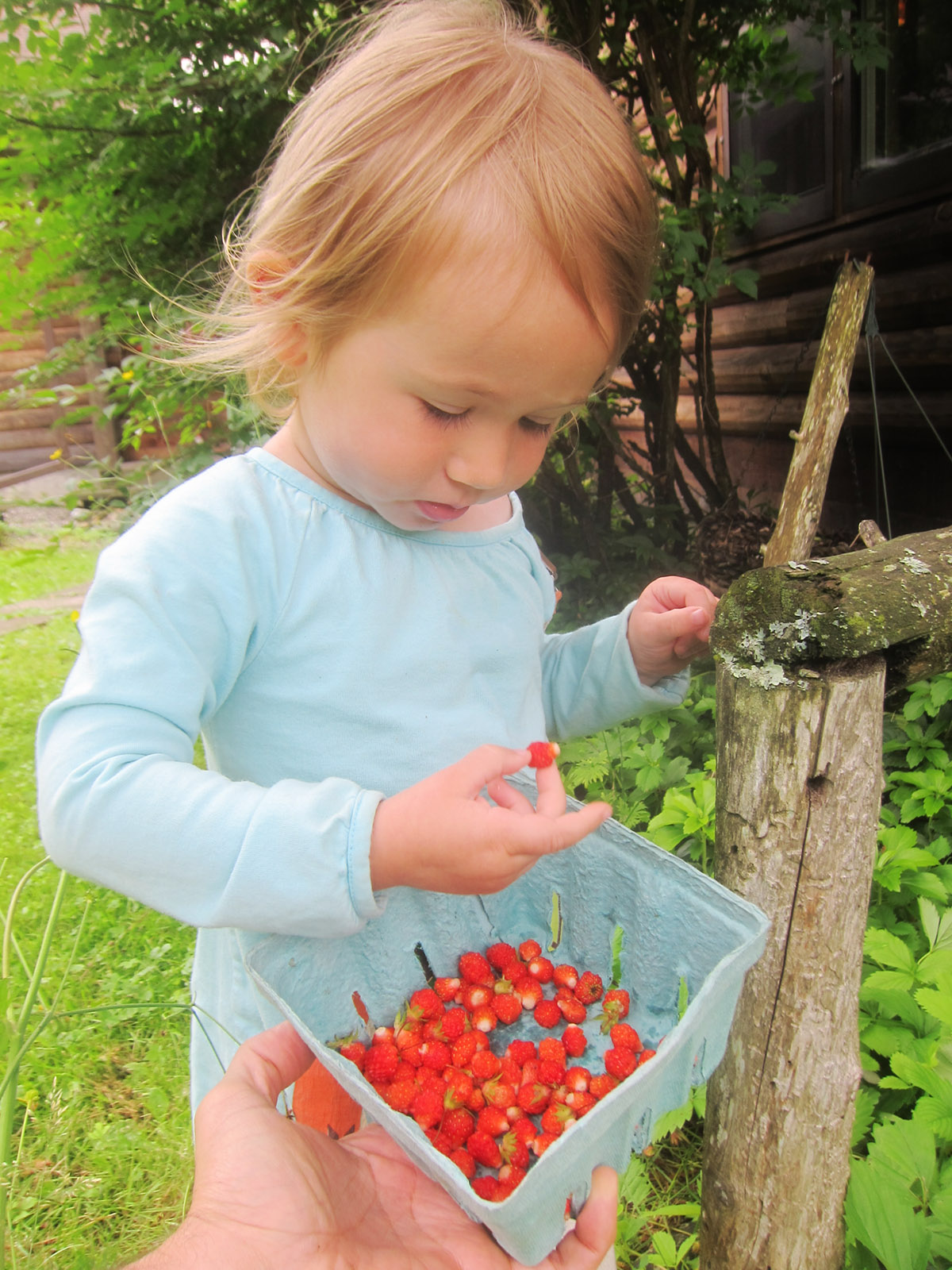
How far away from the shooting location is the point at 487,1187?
0.92 m

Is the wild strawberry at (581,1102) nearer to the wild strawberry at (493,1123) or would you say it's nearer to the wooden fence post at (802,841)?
the wild strawberry at (493,1123)

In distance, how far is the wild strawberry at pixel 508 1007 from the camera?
1127mm

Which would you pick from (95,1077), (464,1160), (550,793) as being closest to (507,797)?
(550,793)

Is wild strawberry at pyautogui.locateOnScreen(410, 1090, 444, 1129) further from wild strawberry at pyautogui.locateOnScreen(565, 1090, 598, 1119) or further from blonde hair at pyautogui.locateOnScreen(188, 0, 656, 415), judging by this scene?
blonde hair at pyautogui.locateOnScreen(188, 0, 656, 415)

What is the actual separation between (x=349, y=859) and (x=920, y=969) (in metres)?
1.14

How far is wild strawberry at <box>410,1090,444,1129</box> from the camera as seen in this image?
101 cm

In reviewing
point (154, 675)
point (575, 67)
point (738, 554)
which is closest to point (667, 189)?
point (738, 554)

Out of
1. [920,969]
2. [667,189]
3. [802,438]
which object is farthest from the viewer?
[667,189]

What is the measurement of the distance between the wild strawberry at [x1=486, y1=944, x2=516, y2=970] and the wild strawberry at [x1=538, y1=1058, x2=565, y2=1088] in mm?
146

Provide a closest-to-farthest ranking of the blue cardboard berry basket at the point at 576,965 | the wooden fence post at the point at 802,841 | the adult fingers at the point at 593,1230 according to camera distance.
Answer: the blue cardboard berry basket at the point at 576,965, the adult fingers at the point at 593,1230, the wooden fence post at the point at 802,841

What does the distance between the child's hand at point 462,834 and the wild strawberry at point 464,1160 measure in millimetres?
368

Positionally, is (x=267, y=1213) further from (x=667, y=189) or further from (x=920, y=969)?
(x=667, y=189)

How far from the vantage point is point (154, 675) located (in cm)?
90

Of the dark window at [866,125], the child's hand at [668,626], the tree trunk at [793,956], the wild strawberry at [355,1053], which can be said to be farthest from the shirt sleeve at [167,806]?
the dark window at [866,125]
